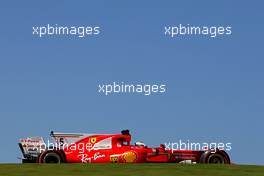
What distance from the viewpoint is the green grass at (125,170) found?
19688mm

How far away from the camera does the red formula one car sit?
28.2 m

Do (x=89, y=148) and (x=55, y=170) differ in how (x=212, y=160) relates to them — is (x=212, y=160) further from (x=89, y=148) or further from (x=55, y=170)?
(x=55, y=170)

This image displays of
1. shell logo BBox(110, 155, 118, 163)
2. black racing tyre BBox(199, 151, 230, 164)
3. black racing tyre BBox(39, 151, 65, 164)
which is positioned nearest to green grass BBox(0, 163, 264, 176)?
black racing tyre BBox(199, 151, 230, 164)

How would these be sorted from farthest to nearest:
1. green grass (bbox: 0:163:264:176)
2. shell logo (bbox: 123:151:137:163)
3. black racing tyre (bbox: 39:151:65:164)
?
shell logo (bbox: 123:151:137:163) → black racing tyre (bbox: 39:151:65:164) → green grass (bbox: 0:163:264:176)

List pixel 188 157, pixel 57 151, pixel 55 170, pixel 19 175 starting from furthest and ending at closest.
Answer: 1. pixel 188 157
2. pixel 57 151
3. pixel 55 170
4. pixel 19 175

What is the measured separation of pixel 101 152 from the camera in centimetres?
2911

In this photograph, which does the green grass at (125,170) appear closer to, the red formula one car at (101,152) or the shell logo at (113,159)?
the red formula one car at (101,152)

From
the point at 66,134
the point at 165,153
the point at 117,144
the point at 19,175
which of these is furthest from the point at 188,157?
the point at 19,175

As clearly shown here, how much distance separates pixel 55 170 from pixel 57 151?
7.48 metres

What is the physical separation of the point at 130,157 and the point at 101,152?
4.63ft

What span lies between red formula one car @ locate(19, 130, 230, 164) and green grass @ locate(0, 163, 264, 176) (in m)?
5.87

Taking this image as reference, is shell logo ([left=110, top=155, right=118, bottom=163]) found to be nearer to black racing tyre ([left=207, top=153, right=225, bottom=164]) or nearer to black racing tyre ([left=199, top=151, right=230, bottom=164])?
black racing tyre ([left=199, top=151, right=230, bottom=164])

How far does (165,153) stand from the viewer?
98.0 ft

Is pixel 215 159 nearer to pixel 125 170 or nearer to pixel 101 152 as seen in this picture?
pixel 101 152
